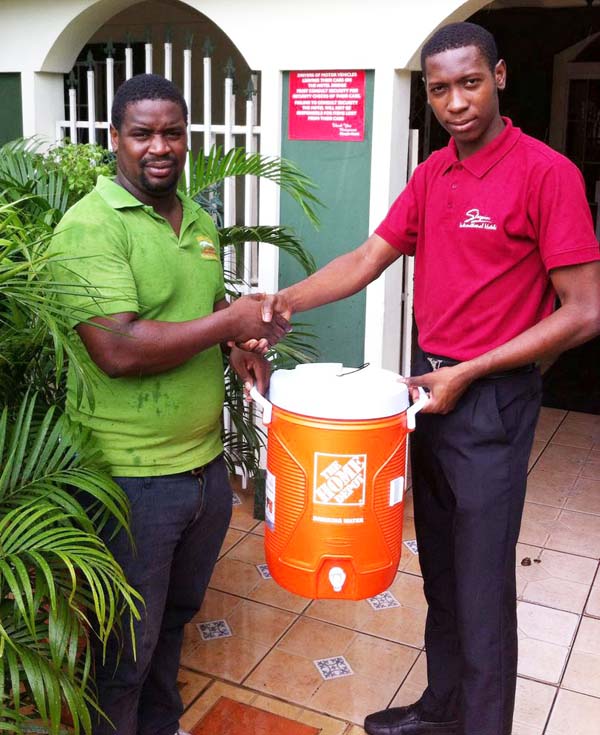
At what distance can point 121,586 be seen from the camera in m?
1.94

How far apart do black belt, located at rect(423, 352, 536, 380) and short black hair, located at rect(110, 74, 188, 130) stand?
0.91m

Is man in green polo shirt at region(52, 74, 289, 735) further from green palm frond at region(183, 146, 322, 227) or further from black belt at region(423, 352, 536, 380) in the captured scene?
green palm frond at region(183, 146, 322, 227)

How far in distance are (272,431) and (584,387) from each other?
5.15 m

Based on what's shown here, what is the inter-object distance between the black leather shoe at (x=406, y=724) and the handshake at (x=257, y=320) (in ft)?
4.25

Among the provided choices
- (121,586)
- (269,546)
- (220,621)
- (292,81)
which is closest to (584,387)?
(292,81)


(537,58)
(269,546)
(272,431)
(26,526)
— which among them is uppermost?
(537,58)

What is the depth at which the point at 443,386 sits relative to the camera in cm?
220

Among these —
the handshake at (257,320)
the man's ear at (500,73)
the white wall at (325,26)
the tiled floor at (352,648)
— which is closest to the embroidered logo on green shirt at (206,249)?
the handshake at (257,320)

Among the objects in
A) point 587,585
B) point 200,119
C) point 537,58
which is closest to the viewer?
point 587,585

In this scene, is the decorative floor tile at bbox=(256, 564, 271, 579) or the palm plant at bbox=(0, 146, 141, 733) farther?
the decorative floor tile at bbox=(256, 564, 271, 579)

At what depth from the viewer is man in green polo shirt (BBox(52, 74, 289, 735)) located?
203 cm

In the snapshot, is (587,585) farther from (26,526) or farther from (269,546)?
(26,526)

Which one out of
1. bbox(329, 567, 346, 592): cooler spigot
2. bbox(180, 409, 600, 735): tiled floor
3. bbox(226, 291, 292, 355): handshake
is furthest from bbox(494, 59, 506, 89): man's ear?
bbox(180, 409, 600, 735): tiled floor

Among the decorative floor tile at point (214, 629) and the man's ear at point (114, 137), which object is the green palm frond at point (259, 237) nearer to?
the man's ear at point (114, 137)
